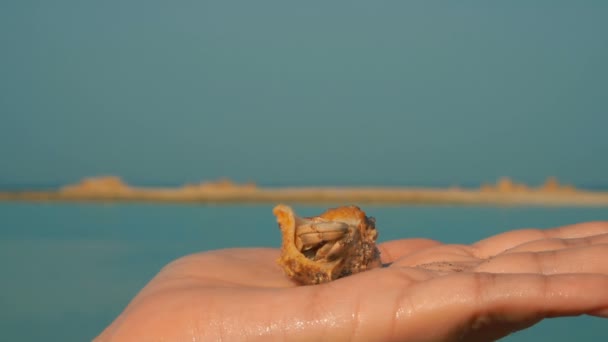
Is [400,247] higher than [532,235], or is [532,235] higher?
[532,235]

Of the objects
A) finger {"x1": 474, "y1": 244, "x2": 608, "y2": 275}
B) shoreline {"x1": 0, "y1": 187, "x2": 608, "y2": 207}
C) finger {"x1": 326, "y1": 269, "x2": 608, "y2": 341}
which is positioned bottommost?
shoreline {"x1": 0, "y1": 187, "x2": 608, "y2": 207}

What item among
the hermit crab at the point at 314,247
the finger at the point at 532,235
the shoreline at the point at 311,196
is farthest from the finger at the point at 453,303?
the shoreline at the point at 311,196

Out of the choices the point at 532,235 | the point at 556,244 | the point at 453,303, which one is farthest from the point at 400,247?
the point at 453,303

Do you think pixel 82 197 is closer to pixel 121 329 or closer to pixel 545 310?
pixel 121 329

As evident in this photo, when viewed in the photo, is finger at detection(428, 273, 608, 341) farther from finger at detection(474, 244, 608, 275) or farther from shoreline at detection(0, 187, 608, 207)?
shoreline at detection(0, 187, 608, 207)

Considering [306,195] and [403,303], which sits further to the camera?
[306,195]

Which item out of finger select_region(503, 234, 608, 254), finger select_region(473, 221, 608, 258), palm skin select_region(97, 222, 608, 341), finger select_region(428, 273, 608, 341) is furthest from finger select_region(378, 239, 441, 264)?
finger select_region(428, 273, 608, 341)

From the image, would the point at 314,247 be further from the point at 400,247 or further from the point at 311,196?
the point at 311,196
